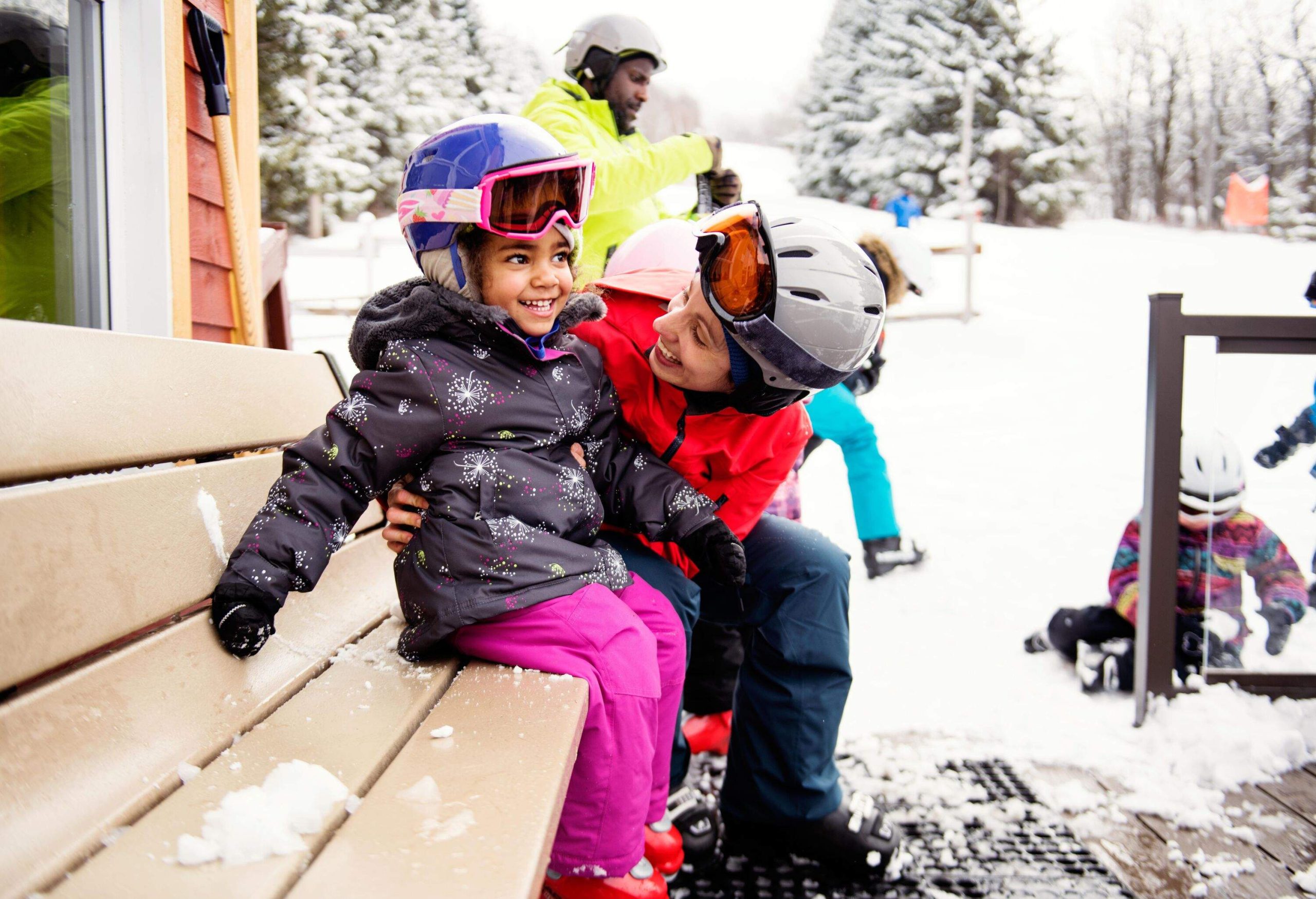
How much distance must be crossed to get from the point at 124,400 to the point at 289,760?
0.71 m

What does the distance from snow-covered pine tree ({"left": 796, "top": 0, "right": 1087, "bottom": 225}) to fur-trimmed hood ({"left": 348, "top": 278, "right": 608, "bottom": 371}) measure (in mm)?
24005

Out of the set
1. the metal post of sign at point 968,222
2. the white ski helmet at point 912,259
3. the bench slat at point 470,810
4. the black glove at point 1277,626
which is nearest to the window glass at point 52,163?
the bench slat at point 470,810

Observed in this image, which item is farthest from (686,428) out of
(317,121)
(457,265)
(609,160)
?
(317,121)

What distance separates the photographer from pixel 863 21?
26.3 metres

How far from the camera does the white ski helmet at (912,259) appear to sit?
4.09 m

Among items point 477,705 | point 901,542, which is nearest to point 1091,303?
point 901,542

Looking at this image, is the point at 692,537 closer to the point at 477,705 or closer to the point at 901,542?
the point at 477,705

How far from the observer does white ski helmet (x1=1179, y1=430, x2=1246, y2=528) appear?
2.88 meters

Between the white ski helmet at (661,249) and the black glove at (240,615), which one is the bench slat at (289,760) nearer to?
the black glove at (240,615)

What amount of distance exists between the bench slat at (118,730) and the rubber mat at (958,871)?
1081 millimetres

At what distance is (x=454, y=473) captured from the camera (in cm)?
183

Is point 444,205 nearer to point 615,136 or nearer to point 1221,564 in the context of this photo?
point 615,136

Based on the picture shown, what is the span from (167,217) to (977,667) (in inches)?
131

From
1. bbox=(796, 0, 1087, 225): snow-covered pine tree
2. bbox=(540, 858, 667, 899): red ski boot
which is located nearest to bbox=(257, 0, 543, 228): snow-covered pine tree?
bbox=(796, 0, 1087, 225): snow-covered pine tree
